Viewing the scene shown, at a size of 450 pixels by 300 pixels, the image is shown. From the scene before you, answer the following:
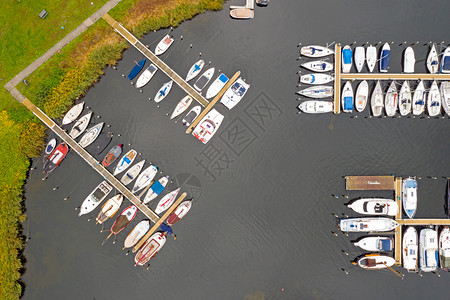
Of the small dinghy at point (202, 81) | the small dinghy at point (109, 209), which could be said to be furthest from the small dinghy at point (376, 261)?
the small dinghy at point (109, 209)

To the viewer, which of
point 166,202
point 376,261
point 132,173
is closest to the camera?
point 376,261

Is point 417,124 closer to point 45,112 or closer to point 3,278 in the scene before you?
point 45,112

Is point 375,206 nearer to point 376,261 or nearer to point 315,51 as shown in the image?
point 376,261

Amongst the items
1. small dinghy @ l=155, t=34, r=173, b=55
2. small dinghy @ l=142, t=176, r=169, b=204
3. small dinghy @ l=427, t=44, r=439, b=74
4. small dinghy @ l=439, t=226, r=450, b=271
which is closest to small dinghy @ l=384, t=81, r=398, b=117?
small dinghy @ l=427, t=44, r=439, b=74

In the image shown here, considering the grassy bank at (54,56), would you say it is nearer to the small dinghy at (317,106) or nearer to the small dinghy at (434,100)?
the small dinghy at (317,106)

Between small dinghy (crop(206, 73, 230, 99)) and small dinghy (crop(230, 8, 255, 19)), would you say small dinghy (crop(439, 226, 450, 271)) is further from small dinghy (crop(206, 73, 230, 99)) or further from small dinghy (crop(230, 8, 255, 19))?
small dinghy (crop(230, 8, 255, 19))

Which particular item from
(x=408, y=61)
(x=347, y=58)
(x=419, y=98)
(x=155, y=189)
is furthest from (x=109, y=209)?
(x=408, y=61)

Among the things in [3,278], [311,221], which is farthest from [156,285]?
[311,221]
